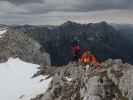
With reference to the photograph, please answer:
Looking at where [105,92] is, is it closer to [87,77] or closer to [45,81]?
[87,77]

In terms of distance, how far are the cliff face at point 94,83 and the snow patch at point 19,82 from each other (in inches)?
463

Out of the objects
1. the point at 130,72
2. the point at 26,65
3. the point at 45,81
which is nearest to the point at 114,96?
the point at 130,72

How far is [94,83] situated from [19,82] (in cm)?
4214

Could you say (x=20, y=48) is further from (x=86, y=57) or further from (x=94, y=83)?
(x=94, y=83)

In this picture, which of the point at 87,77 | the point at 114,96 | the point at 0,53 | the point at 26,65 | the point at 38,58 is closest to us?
the point at 114,96

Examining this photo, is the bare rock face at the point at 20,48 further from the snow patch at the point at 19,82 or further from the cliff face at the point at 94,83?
the cliff face at the point at 94,83

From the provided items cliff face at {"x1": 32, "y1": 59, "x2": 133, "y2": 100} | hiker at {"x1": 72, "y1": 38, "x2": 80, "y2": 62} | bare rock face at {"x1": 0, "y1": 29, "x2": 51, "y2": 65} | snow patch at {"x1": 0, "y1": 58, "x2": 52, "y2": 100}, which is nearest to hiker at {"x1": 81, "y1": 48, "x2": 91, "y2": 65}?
cliff face at {"x1": 32, "y1": 59, "x2": 133, "y2": 100}

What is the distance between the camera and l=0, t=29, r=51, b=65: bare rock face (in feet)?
399

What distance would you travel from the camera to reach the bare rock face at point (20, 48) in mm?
121562

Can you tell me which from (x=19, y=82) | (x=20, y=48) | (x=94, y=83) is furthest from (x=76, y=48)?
(x=20, y=48)

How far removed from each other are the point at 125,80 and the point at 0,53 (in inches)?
3139

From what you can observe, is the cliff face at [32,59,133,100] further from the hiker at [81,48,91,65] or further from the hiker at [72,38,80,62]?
the hiker at [72,38,80,62]

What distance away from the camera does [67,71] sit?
61000 mm

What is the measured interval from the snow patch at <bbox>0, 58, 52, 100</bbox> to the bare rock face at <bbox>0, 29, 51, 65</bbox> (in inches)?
258
